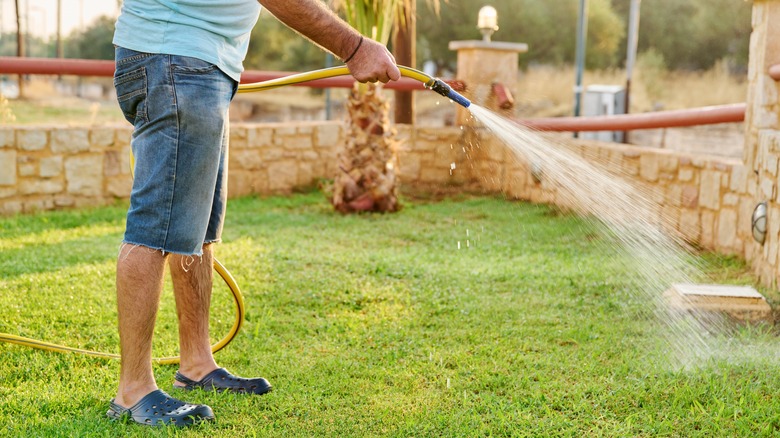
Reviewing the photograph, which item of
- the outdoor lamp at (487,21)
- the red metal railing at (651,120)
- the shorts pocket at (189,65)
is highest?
the outdoor lamp at (487,21)

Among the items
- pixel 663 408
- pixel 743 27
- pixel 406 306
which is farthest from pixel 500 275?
pixel 743 27

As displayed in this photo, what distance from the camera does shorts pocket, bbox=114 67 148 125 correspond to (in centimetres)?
226

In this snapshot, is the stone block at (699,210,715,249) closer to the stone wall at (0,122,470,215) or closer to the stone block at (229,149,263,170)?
the stone wall at (0,122,470,215)

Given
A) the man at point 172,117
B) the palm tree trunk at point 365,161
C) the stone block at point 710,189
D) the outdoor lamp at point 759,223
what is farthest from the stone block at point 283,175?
the man at point 172,117

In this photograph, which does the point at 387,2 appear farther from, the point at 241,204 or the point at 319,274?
the point at 319,274

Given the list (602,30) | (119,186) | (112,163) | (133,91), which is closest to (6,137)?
(112,163)

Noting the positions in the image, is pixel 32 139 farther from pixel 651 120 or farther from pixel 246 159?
pixel 651 120

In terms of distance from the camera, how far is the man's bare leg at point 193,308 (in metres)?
2.63

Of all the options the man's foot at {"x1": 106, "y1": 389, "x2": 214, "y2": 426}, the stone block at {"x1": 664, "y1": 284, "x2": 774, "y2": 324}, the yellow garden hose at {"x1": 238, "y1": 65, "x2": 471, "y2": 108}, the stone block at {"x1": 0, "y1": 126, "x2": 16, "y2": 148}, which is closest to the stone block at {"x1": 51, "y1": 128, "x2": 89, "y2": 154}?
the stone block at {"x1": 0, "y1": 126, "x2": 16, "y2": 148}

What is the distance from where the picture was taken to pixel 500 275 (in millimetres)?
4250

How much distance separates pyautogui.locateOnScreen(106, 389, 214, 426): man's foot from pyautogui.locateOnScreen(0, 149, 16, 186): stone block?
13.4ft

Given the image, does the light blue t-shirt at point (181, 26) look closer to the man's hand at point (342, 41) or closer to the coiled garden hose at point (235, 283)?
the man's hand at point (342, 41)

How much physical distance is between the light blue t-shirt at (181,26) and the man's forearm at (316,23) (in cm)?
14

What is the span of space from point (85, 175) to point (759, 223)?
4.73 metres
